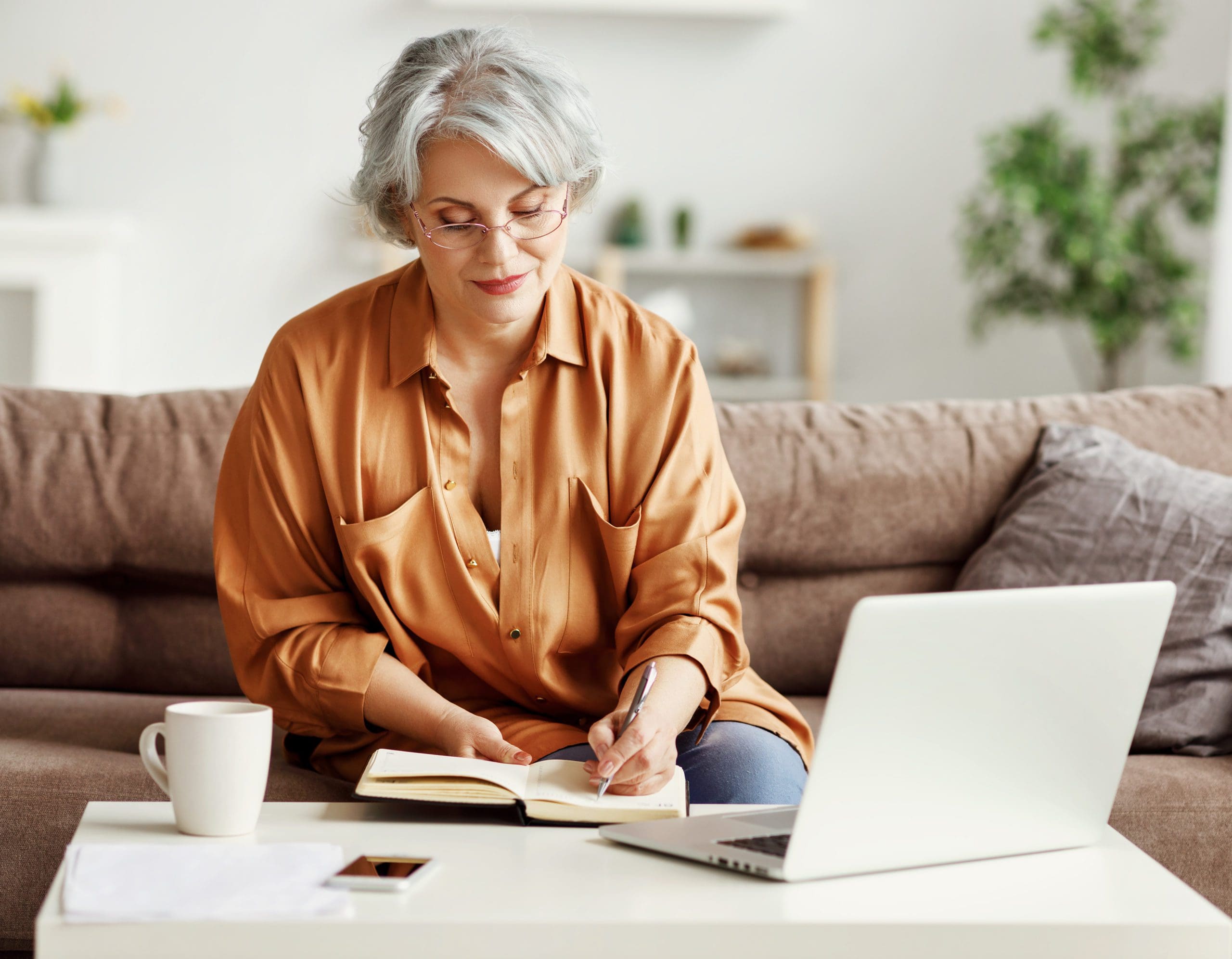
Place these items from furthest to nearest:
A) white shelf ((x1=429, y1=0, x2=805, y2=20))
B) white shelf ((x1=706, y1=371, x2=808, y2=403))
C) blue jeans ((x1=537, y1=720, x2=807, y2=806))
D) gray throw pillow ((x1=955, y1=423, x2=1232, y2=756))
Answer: white shelf ((x1=706, y1=371, x2=808, y2=403)), white shelf ((x1=429, y1=0, x2=805, y2=20)), gray throw pillow ((x1=955, y1=423, x2=1232, y2=756)), blue jeans ((x1=537, y1=720, x2=807, y2=806))

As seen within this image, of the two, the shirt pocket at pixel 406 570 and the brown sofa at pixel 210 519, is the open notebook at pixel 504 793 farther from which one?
the brown sofa at pixel 210 519

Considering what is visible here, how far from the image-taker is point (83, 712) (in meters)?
1.75

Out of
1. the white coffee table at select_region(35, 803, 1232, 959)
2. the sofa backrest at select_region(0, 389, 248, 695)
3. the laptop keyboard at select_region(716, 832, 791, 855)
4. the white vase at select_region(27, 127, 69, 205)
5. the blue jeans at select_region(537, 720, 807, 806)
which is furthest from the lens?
the white vase at select_region(27, 127, 69, 205)

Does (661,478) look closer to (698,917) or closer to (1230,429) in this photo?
(698,917)

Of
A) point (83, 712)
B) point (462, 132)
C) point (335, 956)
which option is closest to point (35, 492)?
point (83, 712)

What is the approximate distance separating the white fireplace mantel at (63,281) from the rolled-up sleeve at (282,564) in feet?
10.5

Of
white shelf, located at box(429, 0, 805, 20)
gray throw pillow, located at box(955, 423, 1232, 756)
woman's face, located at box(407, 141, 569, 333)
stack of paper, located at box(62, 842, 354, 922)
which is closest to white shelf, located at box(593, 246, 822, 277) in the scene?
white shelf, located at box(429, 0, 805, 20)

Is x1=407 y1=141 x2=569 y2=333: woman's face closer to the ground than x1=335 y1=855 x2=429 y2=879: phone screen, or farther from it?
farther from it

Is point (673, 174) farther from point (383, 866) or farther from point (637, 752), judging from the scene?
point (383, 866)

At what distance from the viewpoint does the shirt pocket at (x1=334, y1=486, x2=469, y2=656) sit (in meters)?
1.40

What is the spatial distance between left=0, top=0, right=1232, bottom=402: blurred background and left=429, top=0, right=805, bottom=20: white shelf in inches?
0.5

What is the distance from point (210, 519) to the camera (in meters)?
1.88

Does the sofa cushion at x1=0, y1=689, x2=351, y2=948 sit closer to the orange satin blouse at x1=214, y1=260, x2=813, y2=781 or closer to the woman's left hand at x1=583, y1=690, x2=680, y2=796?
the orange satin blouse at x1=214, y1=260, x2=813, y2=781

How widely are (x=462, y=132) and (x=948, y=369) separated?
3857 mm
